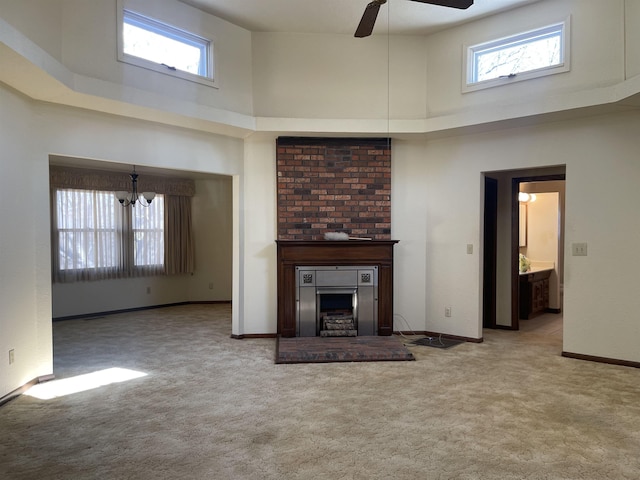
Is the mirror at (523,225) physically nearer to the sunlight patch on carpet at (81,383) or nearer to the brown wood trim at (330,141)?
the brown wood trim at (330,141)

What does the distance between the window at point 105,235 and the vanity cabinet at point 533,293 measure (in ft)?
19.7

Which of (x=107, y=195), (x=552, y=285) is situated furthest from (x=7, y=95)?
(x=552, y=285)

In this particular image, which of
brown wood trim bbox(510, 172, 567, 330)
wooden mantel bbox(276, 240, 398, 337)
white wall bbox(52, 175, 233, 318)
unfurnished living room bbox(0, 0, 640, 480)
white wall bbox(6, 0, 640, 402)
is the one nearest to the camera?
unfurnished living room bbox(0, 0, 640, 480)

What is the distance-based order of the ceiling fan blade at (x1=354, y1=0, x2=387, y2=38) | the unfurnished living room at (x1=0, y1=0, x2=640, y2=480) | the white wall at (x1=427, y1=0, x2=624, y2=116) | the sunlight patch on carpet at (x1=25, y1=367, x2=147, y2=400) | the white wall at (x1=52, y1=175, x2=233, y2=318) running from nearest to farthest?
the unfurnished living room at (x1=0, y1=0, x2=640, y2=480)
the ceiling fan blade at (x1=354, y1=0, x2=387, y2=38)
the sunlight patch on carpet at (x1=25, y1=367, x2=147, y2=400)
the white wall at (x1=427, y1=0, x2=624, y2=116)
the white wall at (x1=52, y1=175, x2=233, y2=318)

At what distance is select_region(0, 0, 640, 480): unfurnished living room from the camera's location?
2830 mm

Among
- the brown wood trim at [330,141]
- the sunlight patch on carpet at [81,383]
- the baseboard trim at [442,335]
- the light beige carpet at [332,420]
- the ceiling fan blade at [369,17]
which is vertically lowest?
the sunlight patch on carpet at [81,383]

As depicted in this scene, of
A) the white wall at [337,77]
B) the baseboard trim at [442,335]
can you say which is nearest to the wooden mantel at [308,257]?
the baseboard trim at [442,335]

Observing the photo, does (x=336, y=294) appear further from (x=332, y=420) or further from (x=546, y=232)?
(x=546, y=232)

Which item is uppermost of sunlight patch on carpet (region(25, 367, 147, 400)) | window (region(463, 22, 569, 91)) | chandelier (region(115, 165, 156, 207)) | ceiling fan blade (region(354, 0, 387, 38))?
window (region(463, 22, 569, 91))

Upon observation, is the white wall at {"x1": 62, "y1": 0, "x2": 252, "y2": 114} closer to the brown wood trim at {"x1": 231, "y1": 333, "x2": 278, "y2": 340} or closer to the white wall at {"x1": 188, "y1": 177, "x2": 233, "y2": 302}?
the brown wood trim at {"x1": 231, "y1": 333, "x2": 278, "y2": 340}

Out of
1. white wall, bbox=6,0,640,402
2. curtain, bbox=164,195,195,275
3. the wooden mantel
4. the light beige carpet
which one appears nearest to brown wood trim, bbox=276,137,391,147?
white wall, bbox=6,0,640,402

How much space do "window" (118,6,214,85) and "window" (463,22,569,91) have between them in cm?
297

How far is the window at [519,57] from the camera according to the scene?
4484mm

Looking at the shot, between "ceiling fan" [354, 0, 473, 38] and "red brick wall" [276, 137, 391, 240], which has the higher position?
"ceiling fan" [354, 0, 473, 38]
